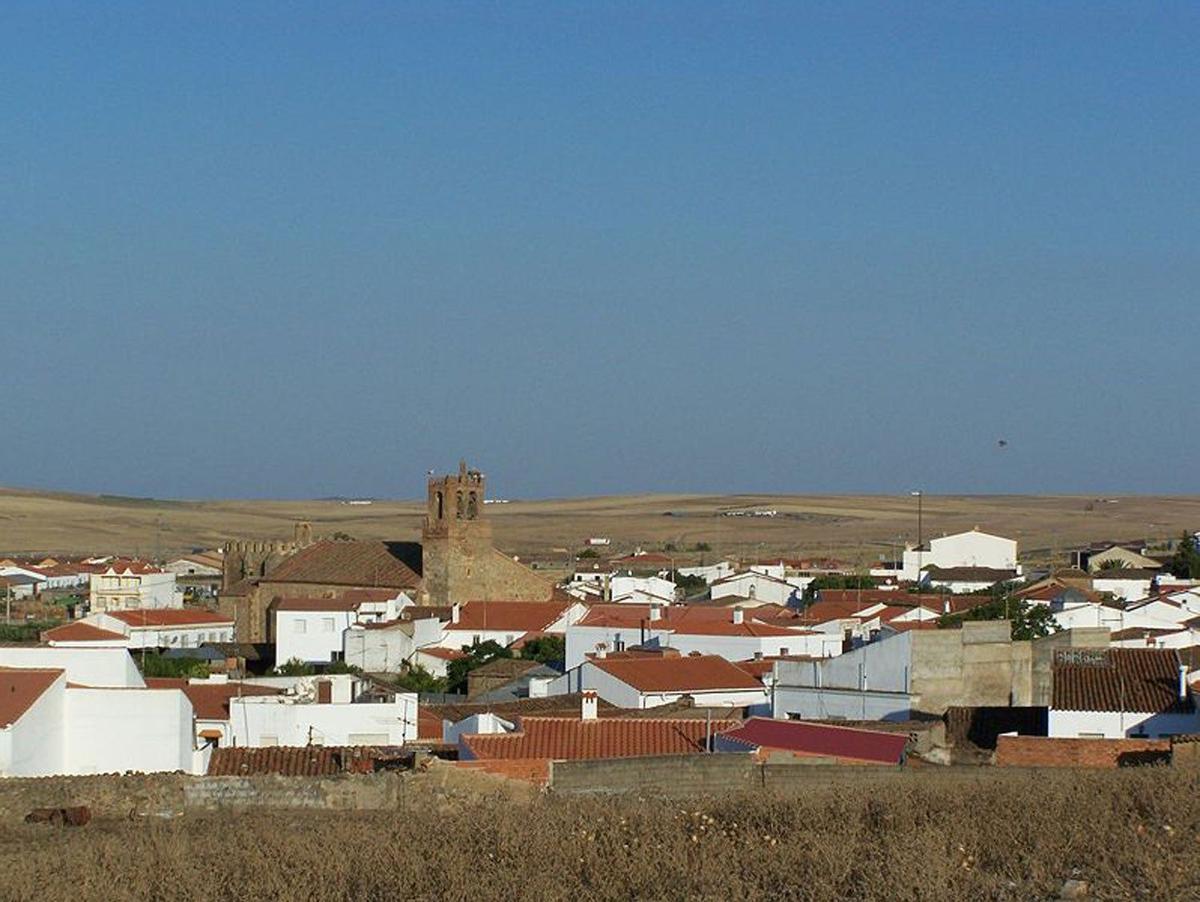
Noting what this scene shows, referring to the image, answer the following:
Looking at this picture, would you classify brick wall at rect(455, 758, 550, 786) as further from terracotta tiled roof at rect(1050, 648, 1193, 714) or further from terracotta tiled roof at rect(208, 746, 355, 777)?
terracotta tiled roof at rect(1050, 648, 1193, 714)

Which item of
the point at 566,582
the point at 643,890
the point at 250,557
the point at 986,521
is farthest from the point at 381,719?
the point at 986,521

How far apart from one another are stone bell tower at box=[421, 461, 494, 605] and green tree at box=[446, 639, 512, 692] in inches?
654

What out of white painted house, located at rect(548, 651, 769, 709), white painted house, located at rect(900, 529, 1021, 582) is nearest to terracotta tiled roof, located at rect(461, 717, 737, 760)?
white painted house, located at rect(548, 651, 769, 709)

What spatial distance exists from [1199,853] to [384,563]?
65775 mm

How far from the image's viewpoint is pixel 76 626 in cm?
5569

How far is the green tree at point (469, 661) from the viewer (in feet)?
171

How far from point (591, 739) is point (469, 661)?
28.1m

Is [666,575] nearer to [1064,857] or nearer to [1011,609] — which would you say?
[1011,609]

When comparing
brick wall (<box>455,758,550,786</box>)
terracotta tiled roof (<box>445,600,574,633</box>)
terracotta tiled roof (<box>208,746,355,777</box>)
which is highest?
brick wall (<box>455,758,550,786</box>)

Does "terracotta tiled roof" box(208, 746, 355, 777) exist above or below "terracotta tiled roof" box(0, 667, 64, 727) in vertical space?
below

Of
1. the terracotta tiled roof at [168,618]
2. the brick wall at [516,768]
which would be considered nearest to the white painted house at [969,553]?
the terracotta tiled roof at [168,618]

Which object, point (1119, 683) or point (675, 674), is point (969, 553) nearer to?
point (675, 674)

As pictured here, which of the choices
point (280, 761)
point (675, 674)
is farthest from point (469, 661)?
point (280, 761)

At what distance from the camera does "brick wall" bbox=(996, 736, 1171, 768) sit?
23.6m
